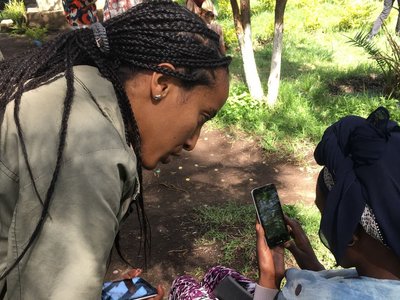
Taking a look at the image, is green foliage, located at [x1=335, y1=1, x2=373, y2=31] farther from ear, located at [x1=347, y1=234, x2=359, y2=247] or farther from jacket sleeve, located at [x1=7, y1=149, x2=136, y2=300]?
jacket sleeve, located at [x1=7, y1=149, x2=136, y2=300]

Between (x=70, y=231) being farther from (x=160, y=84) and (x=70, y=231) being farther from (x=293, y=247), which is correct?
(x=293, y=247)

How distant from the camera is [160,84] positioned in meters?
1.31

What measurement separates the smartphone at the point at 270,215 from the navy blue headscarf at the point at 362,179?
45 centimetres

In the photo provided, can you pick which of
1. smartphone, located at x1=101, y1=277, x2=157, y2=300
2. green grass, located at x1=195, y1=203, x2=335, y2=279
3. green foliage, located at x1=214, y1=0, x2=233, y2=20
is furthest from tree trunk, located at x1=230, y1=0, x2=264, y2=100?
green foliage, located at x1=214, y1=0, x2=233, y2=20

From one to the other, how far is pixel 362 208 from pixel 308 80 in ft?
15.9

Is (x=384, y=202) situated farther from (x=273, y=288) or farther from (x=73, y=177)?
(x=73, y=177)

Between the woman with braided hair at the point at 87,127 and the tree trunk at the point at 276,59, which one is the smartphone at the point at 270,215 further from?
the tree trunk at the point at 276,59

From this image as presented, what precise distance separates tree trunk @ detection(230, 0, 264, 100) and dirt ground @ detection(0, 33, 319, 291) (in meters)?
0.71

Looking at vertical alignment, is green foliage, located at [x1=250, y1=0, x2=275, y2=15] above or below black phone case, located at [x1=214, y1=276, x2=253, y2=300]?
below

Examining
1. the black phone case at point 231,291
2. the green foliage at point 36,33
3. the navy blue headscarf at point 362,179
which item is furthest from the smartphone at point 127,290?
the green foliage at point 36,33

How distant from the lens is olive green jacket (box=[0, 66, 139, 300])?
1067 mm

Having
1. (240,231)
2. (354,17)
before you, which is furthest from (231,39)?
(240,231)

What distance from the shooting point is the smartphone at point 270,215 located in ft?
6.37

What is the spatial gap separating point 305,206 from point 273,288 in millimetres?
1963
